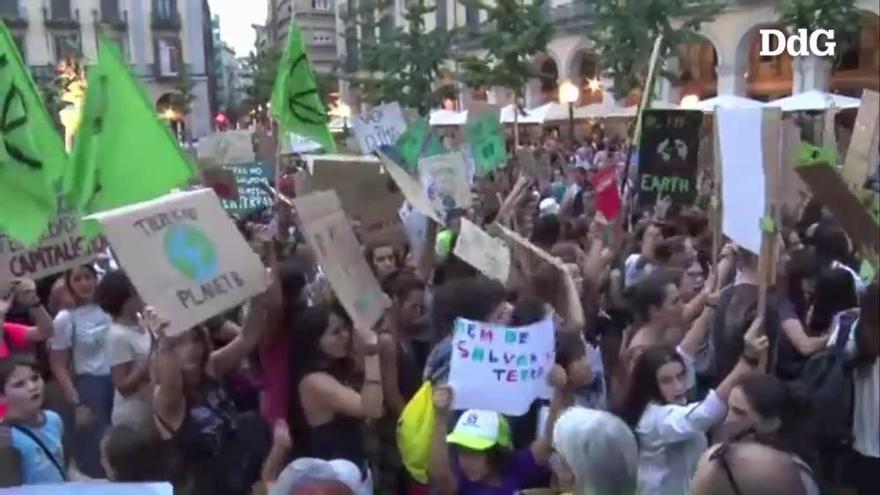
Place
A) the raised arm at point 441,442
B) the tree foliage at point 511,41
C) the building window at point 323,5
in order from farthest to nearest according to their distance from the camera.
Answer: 1. the building window at point 323,5
2. the tree foliage at point 511,41
3. the raised arm at point 441,442

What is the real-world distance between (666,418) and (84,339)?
2.97 metres

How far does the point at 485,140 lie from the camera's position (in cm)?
1027

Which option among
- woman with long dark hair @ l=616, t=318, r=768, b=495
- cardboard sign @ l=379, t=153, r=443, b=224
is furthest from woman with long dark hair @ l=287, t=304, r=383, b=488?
cardboard sign @ l=379, t=153, r=443, b=224

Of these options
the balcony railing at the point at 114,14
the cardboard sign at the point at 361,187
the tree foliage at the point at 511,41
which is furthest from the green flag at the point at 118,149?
the balcony railing at the point at 114,14

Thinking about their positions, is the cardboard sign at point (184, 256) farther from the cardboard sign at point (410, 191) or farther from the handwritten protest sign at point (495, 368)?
the cardboard sign at point (410, 191)

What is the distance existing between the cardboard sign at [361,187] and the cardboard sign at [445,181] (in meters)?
0.69

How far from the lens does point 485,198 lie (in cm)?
988

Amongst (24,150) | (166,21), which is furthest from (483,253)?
(166,21)

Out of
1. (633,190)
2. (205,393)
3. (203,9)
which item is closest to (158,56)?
(203,9)

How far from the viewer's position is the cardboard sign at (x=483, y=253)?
5.43 metres

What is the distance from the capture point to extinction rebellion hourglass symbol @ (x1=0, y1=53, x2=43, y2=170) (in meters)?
4.70

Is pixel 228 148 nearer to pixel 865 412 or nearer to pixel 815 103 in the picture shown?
pixel 865 412

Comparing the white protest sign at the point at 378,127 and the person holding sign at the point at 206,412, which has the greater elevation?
the white protest sign at the point at 378,127

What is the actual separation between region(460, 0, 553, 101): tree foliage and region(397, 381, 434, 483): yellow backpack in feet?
60.5
